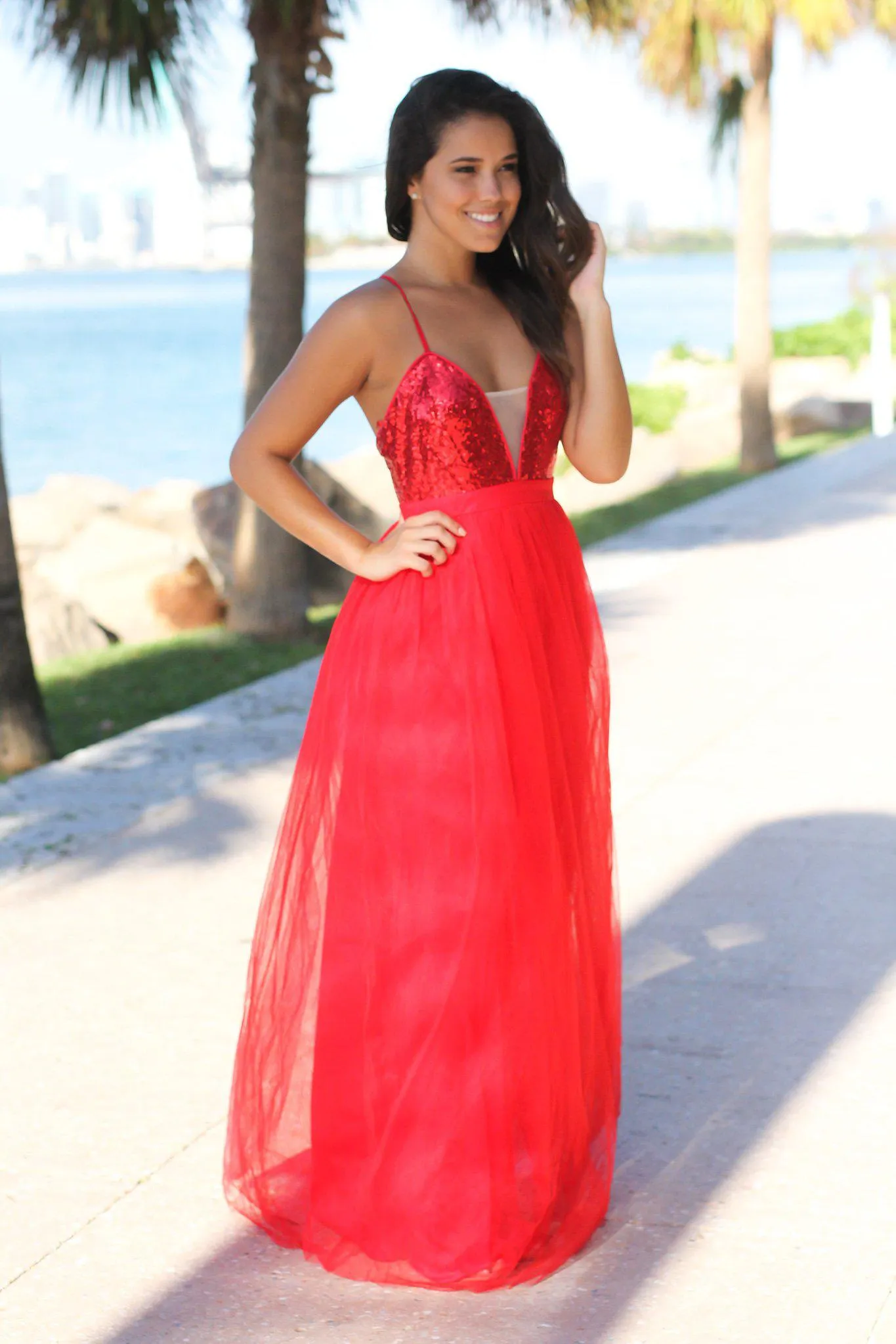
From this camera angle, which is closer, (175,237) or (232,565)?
(232,565)

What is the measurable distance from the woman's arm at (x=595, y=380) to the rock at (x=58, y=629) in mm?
6680

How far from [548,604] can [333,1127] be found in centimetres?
93

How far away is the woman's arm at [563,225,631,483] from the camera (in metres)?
2.85

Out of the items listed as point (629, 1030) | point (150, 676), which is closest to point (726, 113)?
point (150, 676)

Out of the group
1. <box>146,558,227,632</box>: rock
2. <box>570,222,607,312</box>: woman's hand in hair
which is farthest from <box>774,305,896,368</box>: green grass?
<box>570,222,607,312</box>: woman's hand in hair

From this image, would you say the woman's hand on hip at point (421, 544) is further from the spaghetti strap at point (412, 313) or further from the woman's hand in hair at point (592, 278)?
the woman's hand in hair at point (592, 278)

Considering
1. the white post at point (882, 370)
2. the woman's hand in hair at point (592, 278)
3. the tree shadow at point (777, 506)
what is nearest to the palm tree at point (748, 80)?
the tree shadow at point (777, 506)

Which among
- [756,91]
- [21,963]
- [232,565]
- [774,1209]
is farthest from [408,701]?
[756,91]

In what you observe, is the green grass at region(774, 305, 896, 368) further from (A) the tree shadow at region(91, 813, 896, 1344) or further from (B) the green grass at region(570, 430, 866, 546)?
(A) the tree shadow at region(91, 813, 896, 1344)

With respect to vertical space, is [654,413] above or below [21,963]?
below

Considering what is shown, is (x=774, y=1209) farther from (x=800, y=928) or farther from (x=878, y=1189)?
(x=800, y=928)

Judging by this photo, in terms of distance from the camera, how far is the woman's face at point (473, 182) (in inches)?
106

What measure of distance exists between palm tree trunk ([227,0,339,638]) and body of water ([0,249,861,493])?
5.31 ft

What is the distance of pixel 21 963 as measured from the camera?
4.28m
